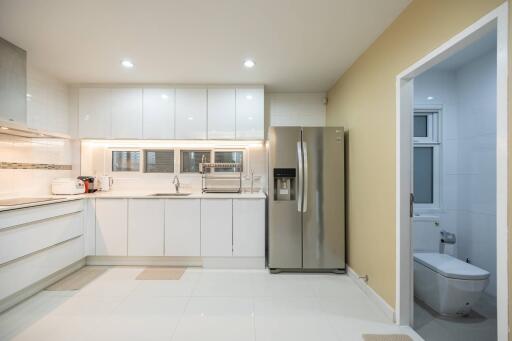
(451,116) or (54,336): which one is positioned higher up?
(451,116)

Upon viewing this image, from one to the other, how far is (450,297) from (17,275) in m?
3.87

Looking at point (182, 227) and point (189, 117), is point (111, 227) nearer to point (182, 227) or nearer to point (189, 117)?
point (182, 227)

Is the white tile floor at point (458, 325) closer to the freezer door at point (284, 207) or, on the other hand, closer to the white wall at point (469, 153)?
the white wall at point (469, 153)

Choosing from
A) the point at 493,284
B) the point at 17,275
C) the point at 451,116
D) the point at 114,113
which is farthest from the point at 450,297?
the point at 114,113

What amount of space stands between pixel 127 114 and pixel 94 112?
47cm

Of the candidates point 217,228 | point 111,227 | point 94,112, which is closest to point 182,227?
point 217,228

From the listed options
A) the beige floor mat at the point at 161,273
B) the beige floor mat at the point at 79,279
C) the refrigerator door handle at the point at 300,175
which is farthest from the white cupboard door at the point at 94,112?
the refrigerator door handle at the point at 300,175

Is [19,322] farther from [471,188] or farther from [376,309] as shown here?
[471,188]

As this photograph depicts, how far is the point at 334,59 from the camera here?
2.74 metres

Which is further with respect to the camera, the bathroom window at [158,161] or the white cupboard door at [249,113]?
the bathroom window at [158,161]

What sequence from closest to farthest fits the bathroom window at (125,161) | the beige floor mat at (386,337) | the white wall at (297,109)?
the beige floor mat at (386,337)
the bathroom window at (125,161)
the white wall at (297,109)

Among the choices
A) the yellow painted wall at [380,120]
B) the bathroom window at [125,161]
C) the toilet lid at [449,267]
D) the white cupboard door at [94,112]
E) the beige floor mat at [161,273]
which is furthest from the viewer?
the bathroom window at [125,161]

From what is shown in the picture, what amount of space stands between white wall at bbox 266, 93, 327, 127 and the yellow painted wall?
75 centimetres

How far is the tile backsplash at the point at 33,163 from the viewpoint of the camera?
8.77 ft
